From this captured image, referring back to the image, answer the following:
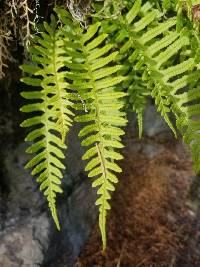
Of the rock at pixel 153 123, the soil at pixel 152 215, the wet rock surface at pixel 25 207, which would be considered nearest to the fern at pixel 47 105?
the wet rock surface at pixel 25 207

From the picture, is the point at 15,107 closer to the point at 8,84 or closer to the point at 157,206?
the point at 8,84

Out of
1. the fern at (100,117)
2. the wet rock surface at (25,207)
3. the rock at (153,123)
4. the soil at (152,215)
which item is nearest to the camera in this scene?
the fern at (100,117)

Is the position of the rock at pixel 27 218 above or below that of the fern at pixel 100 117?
below

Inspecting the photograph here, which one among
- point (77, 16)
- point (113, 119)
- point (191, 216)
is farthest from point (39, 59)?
point (191, 216)

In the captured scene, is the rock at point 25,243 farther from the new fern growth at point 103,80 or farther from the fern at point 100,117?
the fern at point 100,117

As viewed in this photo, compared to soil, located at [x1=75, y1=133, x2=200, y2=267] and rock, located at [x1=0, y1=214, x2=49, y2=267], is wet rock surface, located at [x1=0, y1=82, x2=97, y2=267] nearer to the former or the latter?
rock, located at [x1=0, y1=214, x2=49, y2=267]

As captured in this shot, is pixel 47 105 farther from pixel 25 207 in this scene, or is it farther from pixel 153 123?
pixel 153 123
